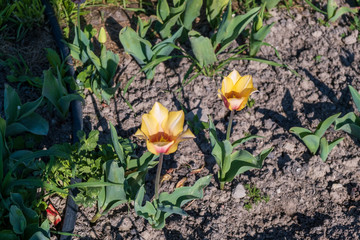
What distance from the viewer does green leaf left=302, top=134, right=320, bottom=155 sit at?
93.6 inches

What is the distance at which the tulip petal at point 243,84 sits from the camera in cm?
205

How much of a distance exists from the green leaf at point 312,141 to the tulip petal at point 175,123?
834mm

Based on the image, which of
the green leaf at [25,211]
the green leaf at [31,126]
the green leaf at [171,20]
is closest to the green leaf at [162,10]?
the green leaf at [171,20]

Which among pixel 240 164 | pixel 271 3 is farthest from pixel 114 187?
pixel 271 3

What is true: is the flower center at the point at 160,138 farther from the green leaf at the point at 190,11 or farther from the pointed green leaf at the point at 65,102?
the green leaf at the point at 190,11

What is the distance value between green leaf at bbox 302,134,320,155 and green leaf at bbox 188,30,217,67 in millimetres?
714

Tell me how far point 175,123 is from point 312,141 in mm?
905

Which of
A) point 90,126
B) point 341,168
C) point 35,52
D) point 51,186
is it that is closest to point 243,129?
point 341,168

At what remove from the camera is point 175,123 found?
1876 mm

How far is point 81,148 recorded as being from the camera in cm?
217

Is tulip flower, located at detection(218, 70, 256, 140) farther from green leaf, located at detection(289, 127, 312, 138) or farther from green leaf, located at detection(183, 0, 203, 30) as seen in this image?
green leaf, located at detection(183, 0, 203, 30)

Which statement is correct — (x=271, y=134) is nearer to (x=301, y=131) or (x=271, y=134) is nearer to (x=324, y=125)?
(x=301, y=131)

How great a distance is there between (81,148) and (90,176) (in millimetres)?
170

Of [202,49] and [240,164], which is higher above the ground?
[202,49]
